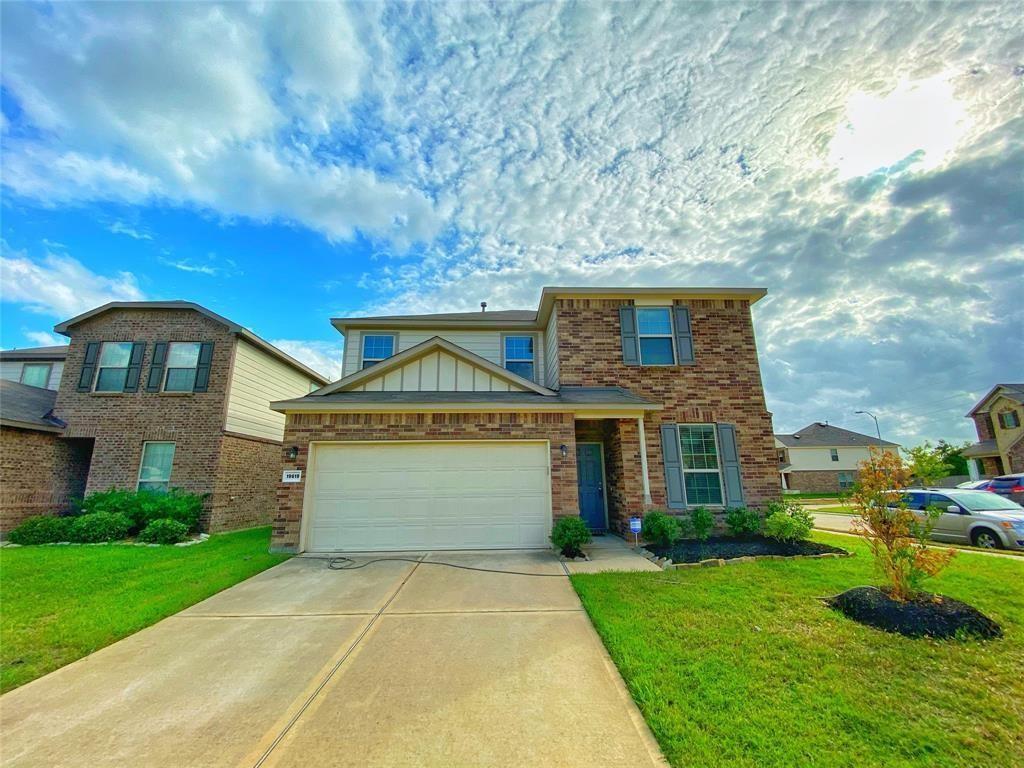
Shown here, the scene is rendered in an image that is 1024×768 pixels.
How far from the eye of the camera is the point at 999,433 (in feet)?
83.6

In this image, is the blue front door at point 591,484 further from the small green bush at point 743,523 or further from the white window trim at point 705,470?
the small green bush at point 743,523

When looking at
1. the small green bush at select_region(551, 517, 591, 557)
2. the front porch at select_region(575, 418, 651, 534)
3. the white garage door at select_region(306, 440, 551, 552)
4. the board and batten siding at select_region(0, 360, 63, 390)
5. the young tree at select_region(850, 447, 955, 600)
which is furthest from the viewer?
the board and batten siding at select_region(0, 360, 63, 390)

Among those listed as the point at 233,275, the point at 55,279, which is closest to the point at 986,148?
the point at 233,275

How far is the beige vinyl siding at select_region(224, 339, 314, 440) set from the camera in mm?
11836

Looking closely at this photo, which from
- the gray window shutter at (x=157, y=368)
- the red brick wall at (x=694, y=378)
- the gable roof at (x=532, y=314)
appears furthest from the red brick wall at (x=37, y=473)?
the red brick wall at (x=694, y=378)

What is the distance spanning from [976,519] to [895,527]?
26.0ft

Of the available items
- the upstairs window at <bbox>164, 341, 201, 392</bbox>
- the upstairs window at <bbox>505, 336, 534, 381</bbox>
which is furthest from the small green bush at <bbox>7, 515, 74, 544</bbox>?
the upstairs window at <bbox>505, 336, 534, 381</bbox>

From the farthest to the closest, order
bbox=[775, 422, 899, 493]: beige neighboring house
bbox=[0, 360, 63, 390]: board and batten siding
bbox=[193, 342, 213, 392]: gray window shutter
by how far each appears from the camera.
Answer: bbox=[775, 422, 899, 493]: beige neighboring house < bbox=[0, 360, 63, 390]: board and batten siding < bbox=[193, 342, 213, 392]: gray window shutter

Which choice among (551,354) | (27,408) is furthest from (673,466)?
(27,408)

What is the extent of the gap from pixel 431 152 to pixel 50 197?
327 inches

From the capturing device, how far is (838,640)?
4.00 meters

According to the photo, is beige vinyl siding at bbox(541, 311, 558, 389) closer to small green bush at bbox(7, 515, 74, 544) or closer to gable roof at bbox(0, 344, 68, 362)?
small green bush at bbox(7, 515, 74, 544)

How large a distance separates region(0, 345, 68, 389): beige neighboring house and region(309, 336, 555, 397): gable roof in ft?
46.5

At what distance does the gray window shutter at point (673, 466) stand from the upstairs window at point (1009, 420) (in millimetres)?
29921
